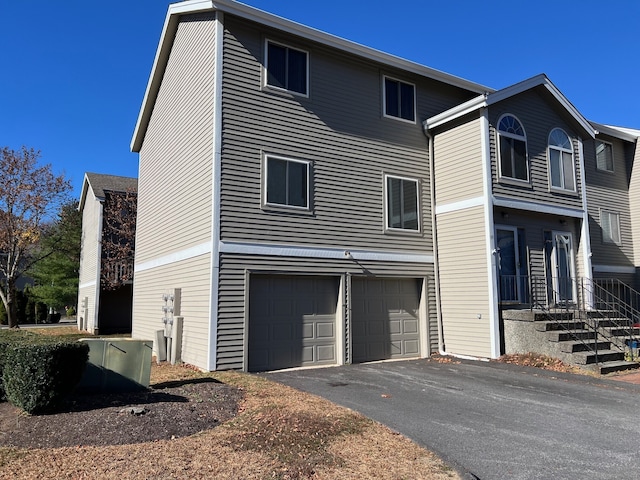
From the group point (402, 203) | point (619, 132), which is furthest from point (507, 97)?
point (619, 132)

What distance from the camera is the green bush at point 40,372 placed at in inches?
237

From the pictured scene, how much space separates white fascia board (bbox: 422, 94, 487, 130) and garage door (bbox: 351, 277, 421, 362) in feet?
14.4

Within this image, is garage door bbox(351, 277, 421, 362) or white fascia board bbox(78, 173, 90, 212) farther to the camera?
white fascia board bbox(78, 173, 90, 212)

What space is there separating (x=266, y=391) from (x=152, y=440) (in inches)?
116

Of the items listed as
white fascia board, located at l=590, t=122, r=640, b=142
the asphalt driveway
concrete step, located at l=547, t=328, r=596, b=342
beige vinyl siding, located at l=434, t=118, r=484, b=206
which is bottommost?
the asphalt driveway

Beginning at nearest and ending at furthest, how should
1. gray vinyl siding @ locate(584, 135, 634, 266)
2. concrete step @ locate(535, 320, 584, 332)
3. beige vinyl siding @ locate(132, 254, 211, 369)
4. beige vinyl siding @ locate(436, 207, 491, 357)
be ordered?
beige vinyl siding @ locate(132, 254, 211, 369) → concrete step @ locate(535, 320, 584, 332) → beige vinyl siding @ locate(436, 207, 491, 357) → gray vinyl siding @ locate(584, 135, 634, 266)

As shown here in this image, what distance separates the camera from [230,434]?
561 cm

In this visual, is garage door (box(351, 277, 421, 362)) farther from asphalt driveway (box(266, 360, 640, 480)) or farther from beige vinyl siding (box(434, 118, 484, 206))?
beige vinyl siding (box(434, 118, 484, 206))

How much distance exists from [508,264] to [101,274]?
61.3ft

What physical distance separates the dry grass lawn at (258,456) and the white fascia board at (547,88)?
947 cm

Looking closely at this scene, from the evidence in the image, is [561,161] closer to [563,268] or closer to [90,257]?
[563,268]

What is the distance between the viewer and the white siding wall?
1064 centimetres

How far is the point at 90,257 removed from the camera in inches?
997

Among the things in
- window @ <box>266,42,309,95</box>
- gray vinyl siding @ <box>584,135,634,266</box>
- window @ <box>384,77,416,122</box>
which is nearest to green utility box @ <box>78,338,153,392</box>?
window @ <box>266,42,309,95</box>
